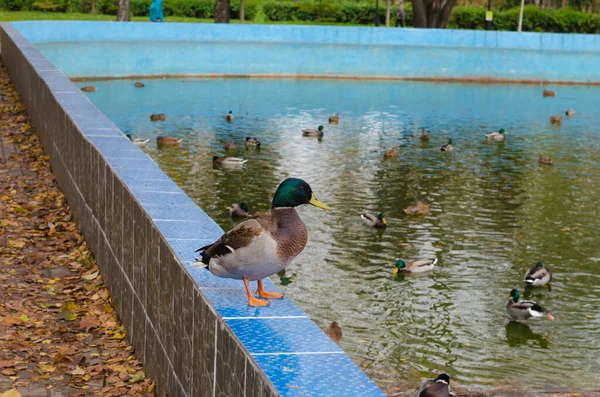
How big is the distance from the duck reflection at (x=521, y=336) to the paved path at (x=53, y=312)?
16.5 ft

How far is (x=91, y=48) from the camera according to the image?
34.4 m

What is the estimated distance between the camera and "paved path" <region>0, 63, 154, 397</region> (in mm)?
6254

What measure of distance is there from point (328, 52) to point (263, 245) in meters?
34.0

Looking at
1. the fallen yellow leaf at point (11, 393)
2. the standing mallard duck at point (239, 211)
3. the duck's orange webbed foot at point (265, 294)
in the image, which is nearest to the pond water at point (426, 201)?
the standing mallard duck at point (239, 211)

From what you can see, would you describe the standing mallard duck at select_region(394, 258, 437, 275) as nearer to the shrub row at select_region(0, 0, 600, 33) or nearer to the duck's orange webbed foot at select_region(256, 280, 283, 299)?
the duck's orange webbed foot at select_region(256, 280, 283, 299)

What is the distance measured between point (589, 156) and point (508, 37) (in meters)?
17.9

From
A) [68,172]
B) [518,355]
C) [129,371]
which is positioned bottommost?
[518,355]

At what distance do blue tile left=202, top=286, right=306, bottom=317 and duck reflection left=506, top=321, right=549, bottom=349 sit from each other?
6646mm

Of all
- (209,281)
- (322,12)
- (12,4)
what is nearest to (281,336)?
(209,281)

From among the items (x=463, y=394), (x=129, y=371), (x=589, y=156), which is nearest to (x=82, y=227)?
(x=129, y=371)

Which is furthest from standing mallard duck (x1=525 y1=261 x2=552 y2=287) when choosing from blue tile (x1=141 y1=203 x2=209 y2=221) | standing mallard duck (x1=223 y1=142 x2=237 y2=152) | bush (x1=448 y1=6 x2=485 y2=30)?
bush (x1=448 y1=6 x2=485 y2=30)

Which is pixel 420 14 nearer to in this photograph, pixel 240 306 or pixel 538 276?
pixel 538 276

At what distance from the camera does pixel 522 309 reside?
11336 mm

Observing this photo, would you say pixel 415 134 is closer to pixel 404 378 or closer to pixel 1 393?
pixel 404 378
